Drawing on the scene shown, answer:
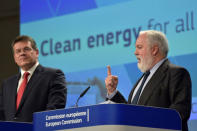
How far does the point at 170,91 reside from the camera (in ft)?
11.7

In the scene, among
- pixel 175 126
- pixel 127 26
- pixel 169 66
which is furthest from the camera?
pixel 127 26

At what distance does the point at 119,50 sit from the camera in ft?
18.2

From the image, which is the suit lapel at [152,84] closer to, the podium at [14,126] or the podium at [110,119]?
the podium at [110,119]

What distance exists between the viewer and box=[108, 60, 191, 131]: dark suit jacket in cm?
345

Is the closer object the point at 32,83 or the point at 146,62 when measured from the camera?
the point at 146,62

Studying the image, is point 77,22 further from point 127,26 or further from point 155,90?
point 155,90

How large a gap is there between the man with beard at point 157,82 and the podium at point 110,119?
450mm

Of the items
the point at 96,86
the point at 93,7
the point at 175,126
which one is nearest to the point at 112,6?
the point at 93,7

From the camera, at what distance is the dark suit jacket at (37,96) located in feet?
14.5

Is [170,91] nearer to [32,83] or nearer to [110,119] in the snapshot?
[110,119]

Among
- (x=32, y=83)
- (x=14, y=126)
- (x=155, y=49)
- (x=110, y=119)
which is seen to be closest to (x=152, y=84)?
(x=155, y=49)

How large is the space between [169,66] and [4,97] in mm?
1825

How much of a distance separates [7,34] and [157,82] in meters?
6.30

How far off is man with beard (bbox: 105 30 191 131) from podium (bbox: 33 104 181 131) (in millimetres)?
450
